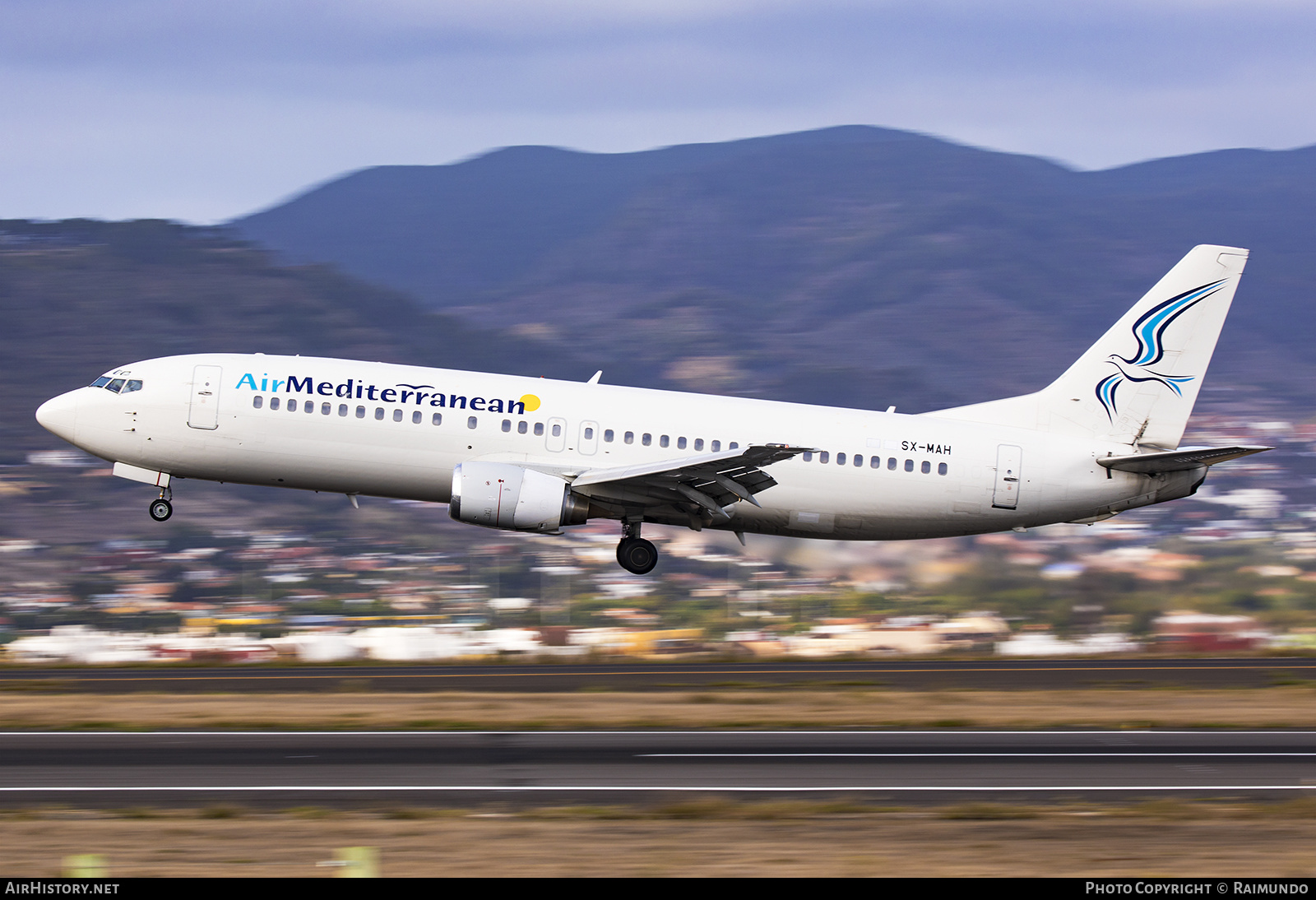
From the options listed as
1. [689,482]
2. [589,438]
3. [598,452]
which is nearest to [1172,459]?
[689,482]

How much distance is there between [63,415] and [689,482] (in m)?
13.8

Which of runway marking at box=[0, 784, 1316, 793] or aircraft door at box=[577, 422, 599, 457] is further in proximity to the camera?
aircraft door at box=[577, 422, 599, 457]

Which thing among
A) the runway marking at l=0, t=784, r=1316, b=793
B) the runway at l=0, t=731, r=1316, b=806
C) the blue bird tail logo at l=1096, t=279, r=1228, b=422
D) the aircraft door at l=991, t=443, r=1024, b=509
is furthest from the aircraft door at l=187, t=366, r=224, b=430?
the blue bird tail logo at l=1096, t=279, r=1228, b=422

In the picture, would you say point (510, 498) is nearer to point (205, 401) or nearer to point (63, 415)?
point (205, 401)

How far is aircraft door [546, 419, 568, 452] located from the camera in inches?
1159

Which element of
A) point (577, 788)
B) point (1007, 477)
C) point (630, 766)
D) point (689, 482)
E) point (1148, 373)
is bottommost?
point (630, 766)

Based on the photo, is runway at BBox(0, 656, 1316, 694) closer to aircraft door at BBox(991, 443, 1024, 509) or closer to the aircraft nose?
aircraft door at BBox(991, 443, 1024, 509)

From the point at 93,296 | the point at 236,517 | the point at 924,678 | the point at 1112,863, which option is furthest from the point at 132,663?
the point at 93,296

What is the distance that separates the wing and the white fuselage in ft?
2.24

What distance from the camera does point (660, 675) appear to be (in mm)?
30219

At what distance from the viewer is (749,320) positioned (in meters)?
191

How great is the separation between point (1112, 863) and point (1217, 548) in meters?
36.3

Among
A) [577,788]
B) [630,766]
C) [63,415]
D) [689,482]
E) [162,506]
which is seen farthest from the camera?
[162,506]

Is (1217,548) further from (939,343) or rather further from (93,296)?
(939,343)
